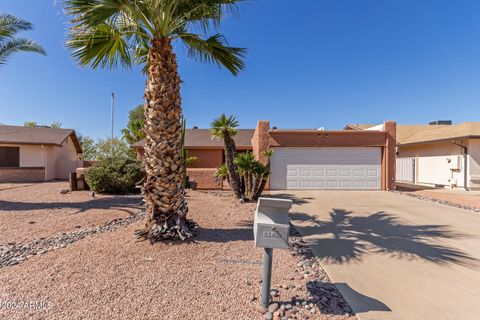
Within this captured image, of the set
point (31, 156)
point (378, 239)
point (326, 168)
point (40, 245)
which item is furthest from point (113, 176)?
point (31, 156)

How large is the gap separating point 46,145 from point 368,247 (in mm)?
22067

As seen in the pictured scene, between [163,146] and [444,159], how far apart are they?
18365 mm

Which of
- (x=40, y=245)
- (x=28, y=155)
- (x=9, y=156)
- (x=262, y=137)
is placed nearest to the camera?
(x=40, y=245)

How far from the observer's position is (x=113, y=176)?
1029 cm

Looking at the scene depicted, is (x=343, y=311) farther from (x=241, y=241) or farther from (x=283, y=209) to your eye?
(x=241, y=241)

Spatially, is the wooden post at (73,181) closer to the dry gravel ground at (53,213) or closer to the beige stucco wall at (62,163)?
the dry gravel ground at (53,213)

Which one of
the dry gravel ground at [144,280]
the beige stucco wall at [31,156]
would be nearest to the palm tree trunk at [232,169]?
the dry gravel ground at [144,280]

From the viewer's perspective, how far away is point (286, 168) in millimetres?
13578

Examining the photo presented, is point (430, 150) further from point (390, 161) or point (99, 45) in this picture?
point (99, 45)

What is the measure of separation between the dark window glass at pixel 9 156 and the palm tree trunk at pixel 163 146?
2015 centimetres

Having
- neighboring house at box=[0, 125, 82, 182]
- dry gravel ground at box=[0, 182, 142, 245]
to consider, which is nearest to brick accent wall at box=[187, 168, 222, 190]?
dry gravel ground at box=[0, 182, 142, 245]

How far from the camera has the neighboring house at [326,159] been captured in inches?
531

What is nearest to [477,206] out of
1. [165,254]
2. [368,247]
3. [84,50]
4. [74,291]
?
[368,247]

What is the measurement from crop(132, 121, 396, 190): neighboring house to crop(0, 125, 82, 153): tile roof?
13053 mm
